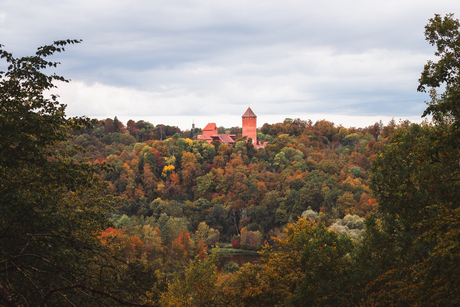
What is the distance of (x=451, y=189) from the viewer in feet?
35.8

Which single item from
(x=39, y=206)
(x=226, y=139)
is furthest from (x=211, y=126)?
(x=39, y=206)

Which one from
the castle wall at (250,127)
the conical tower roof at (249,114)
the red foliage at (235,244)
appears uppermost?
the conical tower roof at (249,114)

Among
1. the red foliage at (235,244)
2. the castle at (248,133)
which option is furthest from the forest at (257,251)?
the castle at (248,133)

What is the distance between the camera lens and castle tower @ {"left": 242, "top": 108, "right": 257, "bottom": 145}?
98125 mm

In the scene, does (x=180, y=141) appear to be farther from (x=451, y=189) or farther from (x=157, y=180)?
(x=451, y=189)

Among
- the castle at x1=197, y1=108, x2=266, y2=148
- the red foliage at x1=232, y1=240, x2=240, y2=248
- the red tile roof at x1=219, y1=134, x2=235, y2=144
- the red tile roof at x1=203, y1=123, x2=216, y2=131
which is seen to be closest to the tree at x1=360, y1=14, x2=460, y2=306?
the red foliage at x1=232, y1=240, x2=240, y2=248

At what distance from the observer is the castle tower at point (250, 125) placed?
9812 centimetres

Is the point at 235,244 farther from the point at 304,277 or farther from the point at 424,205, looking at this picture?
the point at 424,205

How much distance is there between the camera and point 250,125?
98.2 m

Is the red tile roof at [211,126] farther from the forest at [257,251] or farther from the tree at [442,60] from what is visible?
the tree at [442,60]

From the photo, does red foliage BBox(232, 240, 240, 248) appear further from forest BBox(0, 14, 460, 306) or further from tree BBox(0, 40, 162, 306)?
tree BBox(0, 40, 162, 306)

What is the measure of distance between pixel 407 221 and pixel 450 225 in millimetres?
7057

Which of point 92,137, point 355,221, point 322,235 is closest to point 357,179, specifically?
point 355,221

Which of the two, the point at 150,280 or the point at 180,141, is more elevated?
the point at 180,141
